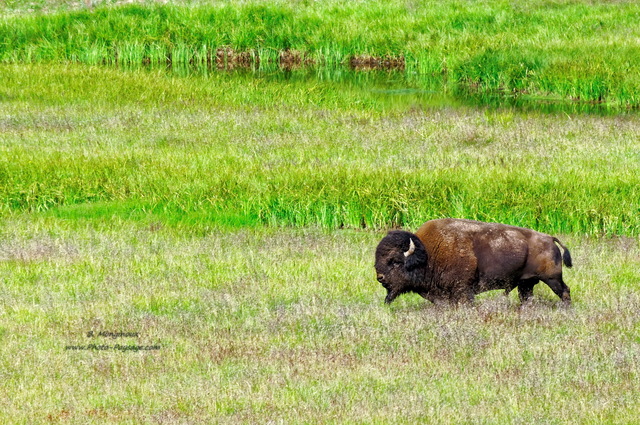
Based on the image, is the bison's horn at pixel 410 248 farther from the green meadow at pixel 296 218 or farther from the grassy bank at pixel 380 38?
the grassy bank at pixel 380 38

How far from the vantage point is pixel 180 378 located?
8.95m

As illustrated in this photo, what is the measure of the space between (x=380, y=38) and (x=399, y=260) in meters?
25.1

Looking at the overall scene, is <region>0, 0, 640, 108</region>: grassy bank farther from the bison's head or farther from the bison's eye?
the bison's eye

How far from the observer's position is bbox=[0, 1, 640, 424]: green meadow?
28.7 ft

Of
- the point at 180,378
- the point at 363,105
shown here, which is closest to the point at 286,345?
the point at 180,378

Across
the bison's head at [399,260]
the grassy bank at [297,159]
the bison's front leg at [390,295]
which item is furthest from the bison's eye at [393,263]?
the grassy bank at [297,159]

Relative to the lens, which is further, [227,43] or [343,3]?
[343,3]

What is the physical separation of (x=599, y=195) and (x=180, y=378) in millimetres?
9508

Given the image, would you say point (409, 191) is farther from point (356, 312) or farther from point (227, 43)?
point (227, 43)

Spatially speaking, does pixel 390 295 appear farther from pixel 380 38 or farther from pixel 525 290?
pixel 380 38

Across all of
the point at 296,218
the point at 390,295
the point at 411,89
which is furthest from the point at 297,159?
the point at 411,89

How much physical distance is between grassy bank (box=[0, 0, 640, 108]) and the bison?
18.9 meters

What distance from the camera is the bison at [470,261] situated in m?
10.9

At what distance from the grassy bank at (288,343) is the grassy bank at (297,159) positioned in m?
2.34
